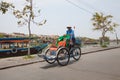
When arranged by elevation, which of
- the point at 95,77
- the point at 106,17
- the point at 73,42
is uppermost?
the point at 106,17

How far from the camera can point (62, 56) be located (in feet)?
30.2

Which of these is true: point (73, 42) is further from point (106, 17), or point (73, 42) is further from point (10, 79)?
point (106, 17)

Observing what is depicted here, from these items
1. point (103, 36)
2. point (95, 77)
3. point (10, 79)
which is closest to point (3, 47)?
point (10, 79)

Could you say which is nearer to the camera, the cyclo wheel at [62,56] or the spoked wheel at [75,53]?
the cyclo wheel at [62,56]

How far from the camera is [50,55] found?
937 cm

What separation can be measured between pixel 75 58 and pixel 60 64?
197 centimetres

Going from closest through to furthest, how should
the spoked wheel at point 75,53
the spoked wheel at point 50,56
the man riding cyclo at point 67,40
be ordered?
the spoked wheel at point 50,56 → the man riding cyclo at point 67,40 → the spoked wheel at point 75,53

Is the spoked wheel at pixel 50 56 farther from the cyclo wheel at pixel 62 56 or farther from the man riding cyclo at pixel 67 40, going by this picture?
the man riding cyclo at pixel 67 40

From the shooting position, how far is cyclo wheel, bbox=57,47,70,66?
29.6ft

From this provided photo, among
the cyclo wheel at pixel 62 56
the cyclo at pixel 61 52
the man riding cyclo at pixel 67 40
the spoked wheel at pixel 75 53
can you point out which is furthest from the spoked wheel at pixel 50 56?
the spoked wheel at pixel 75 53

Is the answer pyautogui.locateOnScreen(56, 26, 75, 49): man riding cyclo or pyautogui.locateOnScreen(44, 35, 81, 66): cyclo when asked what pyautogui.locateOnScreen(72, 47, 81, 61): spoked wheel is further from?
pyautogui.locateOnScreen(56, 26, 75, 49): man riding cyclo

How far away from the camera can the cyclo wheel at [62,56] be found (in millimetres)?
9016

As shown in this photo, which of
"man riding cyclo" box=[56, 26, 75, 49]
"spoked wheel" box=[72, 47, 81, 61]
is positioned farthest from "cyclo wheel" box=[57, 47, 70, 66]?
"spoked wheel" box=[72, 47, 81, 61]

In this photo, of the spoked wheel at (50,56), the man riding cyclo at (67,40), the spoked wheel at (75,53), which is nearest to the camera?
the spoked wheel at (50,56)
